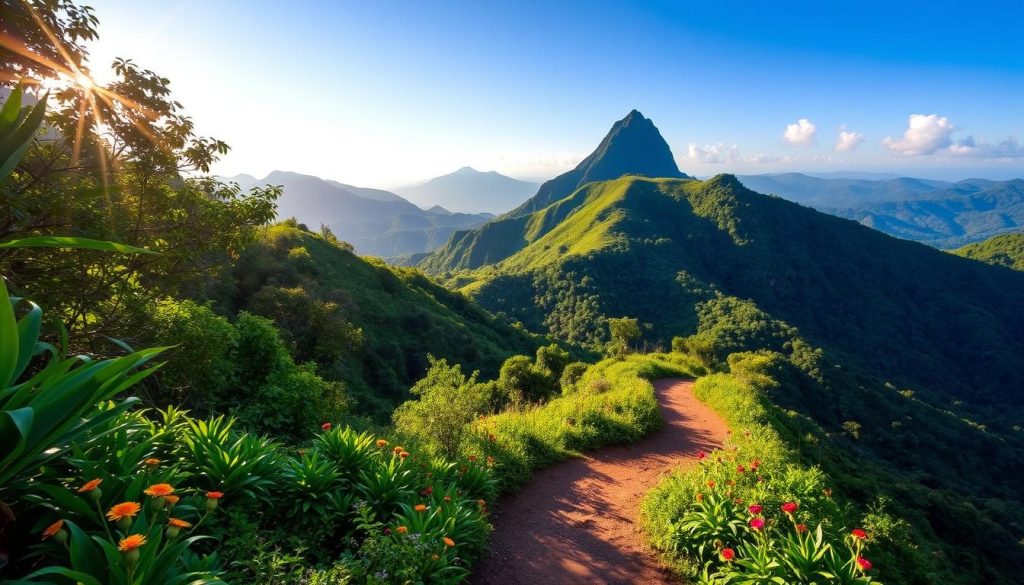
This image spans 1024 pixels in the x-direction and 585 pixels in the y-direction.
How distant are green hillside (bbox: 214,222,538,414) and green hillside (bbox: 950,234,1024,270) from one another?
156437 mm

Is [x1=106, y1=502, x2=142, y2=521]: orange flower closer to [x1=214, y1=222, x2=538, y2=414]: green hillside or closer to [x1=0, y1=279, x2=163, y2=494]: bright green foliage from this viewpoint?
[x1=0, y1=279, x2=163, y2=494]: bright green foliage

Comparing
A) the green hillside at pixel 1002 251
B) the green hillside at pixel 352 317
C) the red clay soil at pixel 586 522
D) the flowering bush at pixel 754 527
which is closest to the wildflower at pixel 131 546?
the red clay soil at pixel 586 522

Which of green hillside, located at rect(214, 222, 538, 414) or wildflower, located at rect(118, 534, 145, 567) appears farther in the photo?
green hillside, located at rect(214, 222, 538, 414)

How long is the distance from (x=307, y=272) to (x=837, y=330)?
106807 millimetres

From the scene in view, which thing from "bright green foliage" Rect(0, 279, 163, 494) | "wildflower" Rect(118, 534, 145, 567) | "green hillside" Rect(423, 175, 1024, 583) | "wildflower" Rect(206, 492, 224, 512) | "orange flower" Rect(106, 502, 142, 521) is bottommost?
"green hillside" Rect(423, 175, 1024, 583)

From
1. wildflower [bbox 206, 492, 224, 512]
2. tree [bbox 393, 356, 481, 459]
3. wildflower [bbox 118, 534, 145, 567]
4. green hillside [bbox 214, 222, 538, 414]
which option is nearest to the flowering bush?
tree [bbox 393, 356, 481, 459]

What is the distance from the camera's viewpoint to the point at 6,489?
95.8 inches

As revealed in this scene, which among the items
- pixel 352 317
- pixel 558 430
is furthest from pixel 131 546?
pixel 352 317

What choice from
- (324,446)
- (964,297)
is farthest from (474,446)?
(964,297)

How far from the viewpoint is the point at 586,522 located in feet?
21.9

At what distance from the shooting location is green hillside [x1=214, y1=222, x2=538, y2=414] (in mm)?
18469

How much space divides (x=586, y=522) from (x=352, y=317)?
2784 centimetres

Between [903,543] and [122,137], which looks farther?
[903,543]

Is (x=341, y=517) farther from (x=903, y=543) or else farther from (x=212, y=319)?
(x=903, y=543)
